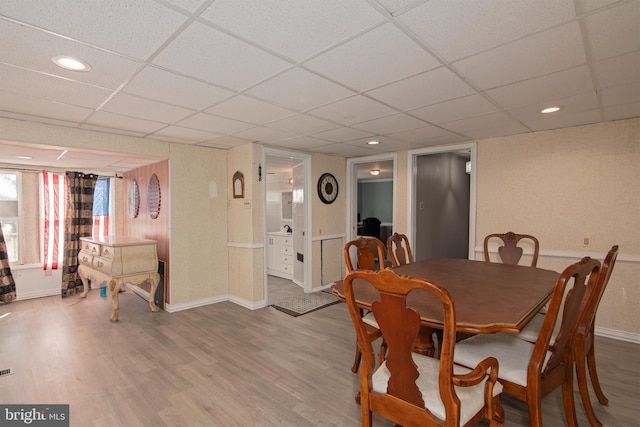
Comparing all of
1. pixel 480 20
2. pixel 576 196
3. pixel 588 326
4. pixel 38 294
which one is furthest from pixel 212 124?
pixel 38 294

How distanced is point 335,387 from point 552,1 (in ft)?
8.58

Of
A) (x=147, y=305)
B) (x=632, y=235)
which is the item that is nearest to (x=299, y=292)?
(x=147, y=305)

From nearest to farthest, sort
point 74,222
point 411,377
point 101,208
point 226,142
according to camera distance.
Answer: point 411,377 < point 226,142 < point 74,222 < point 101,208

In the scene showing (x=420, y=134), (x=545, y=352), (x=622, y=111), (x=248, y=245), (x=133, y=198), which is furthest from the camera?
(x=133, y=198)

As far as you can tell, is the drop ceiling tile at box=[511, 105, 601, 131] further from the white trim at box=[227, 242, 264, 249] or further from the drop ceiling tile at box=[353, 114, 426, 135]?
the white trim at box=[227, 242, 264, 249]

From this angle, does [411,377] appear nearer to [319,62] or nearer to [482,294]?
[482,294]

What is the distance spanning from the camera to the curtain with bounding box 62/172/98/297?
15.6 feet

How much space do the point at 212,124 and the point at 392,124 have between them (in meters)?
1.89

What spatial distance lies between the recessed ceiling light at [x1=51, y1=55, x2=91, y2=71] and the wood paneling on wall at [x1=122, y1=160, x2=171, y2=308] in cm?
224

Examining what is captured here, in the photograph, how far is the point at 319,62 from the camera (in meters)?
1.82

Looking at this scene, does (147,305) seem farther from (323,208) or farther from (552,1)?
(552,1)

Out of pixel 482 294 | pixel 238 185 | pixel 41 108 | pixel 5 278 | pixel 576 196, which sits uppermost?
pixel 41 108

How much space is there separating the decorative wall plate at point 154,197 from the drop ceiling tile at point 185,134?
35.5 inches

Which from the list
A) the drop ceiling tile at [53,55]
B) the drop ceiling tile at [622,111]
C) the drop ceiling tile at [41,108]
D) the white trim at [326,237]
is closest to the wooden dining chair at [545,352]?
the drop ceiling tile at [622,111]
